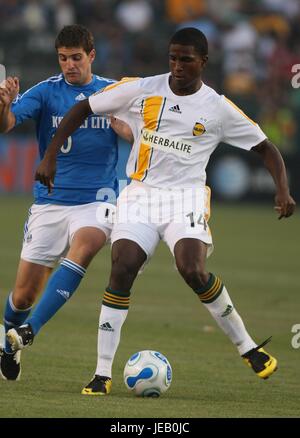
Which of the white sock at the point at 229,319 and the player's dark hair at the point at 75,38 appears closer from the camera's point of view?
the white sock at the point at 229,319

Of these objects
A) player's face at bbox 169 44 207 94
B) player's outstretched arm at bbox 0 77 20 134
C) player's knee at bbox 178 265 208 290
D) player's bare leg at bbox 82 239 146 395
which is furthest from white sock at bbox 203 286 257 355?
player's outstretched arm at bbox 0 77 20 134

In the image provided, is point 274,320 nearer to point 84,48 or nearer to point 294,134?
point 84,48

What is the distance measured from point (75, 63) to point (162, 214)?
1.43m

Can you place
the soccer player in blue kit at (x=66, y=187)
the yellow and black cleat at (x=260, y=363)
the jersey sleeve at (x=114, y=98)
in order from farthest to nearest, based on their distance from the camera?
the soccer player in blue kit at (x=66, y=187)
the jersey sleeve at (x=114, y=98)
the yellow and black cleat at (x=260, y=363)

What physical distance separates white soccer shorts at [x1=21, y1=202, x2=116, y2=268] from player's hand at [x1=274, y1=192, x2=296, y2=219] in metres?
1.33

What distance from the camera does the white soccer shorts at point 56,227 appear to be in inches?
343

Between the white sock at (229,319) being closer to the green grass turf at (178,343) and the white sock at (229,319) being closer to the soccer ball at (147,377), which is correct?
the green grass turf at (178,343)

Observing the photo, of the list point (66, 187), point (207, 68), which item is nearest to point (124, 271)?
point (66, 187)

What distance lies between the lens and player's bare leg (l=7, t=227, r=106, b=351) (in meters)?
8.03

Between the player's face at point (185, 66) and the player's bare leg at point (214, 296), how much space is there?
43.9 inches

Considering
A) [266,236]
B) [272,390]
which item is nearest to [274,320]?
[272,390]

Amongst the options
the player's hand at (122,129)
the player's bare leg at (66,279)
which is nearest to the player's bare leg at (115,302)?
the player's bare leg at (66,279)

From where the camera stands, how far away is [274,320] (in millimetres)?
12203

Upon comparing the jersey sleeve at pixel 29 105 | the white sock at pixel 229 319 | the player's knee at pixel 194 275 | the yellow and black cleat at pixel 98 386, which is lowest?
the yellow and black cleat at pixel 98 386
